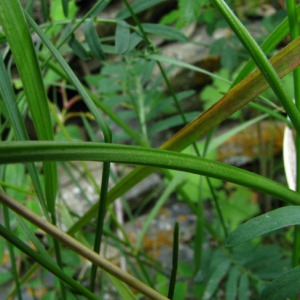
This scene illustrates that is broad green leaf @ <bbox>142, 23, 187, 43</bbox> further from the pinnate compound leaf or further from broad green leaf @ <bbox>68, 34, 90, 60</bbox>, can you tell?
the pinnate compound leaf

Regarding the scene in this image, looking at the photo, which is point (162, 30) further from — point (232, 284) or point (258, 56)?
point (232, 284)

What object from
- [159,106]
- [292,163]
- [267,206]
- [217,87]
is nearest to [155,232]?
[267,206]

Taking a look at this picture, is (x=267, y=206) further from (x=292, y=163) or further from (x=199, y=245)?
(x=292, y=163)

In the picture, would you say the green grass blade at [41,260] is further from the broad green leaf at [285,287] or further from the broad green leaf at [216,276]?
the broad green leaf at [216,276]

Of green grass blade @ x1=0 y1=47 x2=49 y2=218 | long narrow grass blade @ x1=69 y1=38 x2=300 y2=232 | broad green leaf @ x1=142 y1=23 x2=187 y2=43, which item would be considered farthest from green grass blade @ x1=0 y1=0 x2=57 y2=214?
broad green leaf @ x1=142 y1=23 x2=187 y2=43

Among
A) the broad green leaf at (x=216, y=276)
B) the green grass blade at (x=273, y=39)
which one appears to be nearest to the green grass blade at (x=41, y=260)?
the green grass blade at (x=273, y=39)
